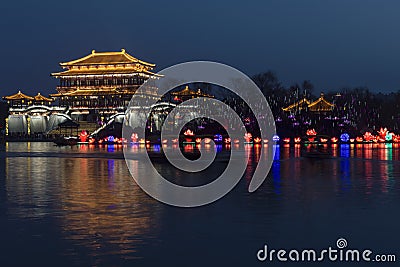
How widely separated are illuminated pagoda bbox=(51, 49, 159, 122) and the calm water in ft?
191

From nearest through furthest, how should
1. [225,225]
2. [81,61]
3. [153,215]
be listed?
[225,225], [153,215], [81,61]

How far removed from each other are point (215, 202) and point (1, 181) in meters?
7.78

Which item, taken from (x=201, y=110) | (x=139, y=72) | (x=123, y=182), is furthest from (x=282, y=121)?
(x=123, y=182)

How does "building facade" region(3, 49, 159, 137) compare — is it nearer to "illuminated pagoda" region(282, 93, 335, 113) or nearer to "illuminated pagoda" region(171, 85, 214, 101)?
"illuminated pagoda" region(171, 85, 214, 101)

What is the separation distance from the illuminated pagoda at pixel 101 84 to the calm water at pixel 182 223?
191 ft

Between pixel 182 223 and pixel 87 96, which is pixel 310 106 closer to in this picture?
pixel 87 96

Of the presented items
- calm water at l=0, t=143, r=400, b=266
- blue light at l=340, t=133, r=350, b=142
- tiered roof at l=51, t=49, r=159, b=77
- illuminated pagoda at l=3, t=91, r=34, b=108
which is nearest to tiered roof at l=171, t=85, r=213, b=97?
tiered roof at l=51, t=49, r=159, b=77

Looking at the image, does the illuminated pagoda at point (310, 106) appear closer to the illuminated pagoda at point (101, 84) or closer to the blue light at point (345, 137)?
the blue light at point (345, 137)

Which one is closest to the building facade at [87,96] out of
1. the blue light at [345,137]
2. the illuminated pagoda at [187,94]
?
the illuminated pagoda at [187,94]

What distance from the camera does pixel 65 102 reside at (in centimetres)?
7988

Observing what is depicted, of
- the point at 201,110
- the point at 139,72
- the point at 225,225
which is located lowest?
the point at 225,225

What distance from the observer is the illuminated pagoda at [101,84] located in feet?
248

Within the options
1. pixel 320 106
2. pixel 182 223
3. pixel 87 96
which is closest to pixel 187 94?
pixel 87 96

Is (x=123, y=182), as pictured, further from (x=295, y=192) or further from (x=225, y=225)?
(x=225, y=225)
